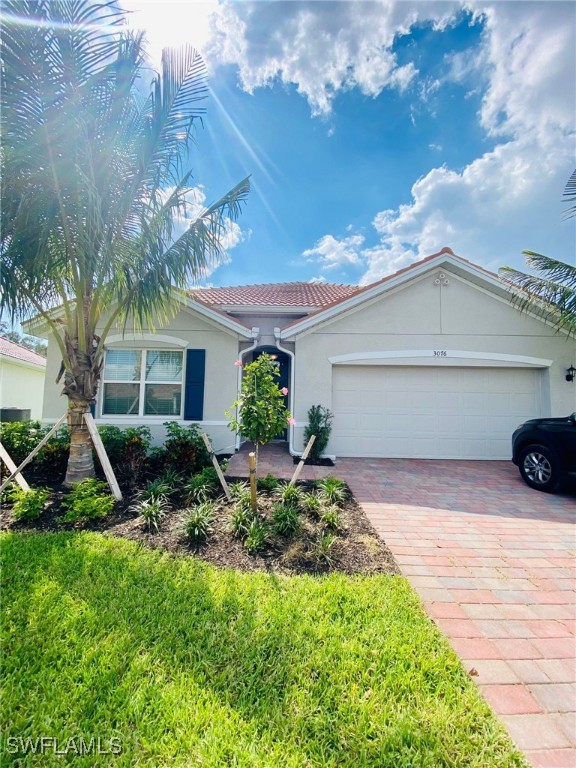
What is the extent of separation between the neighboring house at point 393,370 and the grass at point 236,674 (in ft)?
19.4

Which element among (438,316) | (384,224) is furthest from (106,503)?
(384,224)

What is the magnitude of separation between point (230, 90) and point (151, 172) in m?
4.23

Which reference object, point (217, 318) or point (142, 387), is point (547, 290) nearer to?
point (217, 318)

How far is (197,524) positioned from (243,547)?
75cm

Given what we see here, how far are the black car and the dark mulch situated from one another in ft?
14.7

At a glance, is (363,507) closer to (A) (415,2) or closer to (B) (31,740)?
(B) (31,740)

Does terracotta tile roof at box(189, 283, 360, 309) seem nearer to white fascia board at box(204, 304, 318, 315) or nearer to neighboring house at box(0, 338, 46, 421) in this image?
white fascia board at box(204, 304, 318, 315)

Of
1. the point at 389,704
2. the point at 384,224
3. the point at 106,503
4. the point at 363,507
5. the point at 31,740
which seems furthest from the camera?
the point at 384,224

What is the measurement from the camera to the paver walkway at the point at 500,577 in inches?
86.4

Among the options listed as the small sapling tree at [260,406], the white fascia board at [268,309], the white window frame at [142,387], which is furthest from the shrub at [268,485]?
the white fascia board at [268,309]

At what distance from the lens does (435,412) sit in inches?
365

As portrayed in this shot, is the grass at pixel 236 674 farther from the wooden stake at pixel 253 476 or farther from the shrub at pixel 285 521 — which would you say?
the wooden stake at pixel 253 476

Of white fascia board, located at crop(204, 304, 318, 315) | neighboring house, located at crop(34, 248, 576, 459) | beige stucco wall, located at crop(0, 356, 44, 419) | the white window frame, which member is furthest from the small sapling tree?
beige stucco wall, located at crop(0, 356, 44, 419)

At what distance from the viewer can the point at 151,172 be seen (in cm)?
600
